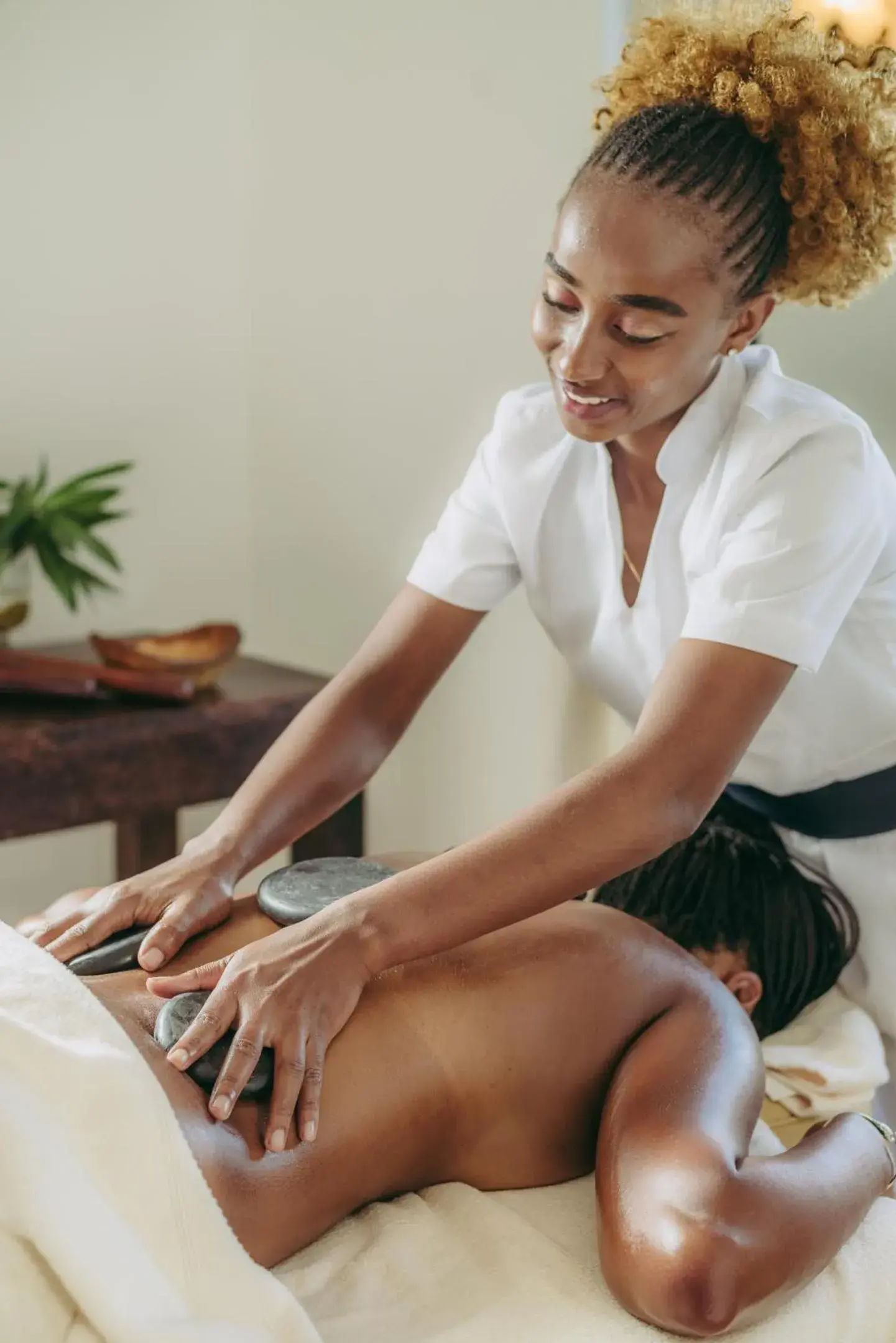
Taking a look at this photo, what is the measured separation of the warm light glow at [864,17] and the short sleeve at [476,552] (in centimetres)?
57

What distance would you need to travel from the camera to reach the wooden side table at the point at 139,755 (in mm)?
2232

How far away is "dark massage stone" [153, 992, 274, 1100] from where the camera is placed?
1.12 metres

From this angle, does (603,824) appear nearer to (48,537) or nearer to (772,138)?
(772,138)

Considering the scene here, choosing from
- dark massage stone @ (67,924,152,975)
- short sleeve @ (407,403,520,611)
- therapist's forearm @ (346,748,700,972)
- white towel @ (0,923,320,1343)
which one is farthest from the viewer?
short sleeve @ (407,403,520,611)

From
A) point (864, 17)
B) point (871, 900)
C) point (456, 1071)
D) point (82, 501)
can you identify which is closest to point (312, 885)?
point (456, 1071)

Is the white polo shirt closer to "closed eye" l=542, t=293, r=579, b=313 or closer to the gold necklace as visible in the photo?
the gold necklace

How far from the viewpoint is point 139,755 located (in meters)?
2.33

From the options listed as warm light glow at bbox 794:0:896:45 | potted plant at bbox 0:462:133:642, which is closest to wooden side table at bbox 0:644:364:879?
potted plant at bbox 0:462:133:642

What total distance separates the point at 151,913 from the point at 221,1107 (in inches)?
13.4

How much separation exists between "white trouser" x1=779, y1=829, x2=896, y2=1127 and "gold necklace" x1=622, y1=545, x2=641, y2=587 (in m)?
0.37

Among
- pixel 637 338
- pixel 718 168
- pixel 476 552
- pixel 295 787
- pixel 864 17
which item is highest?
pixel 864 17

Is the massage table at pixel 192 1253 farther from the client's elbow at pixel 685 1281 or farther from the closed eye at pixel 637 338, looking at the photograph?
the closed eye at pixel 637 338

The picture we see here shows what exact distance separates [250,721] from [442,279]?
868 millimetres

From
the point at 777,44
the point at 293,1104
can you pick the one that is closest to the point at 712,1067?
the point at 293,1104
